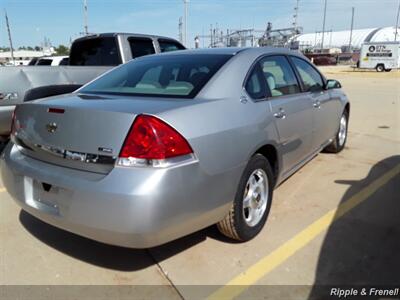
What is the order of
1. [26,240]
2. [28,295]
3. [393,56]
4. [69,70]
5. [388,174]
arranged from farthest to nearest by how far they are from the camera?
[393,56]
[69,70]
[388,174]
[26,240]
[28,295]

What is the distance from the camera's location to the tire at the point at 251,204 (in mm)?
3096

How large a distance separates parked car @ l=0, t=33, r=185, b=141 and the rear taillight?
3.19 metres

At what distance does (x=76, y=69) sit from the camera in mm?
6262

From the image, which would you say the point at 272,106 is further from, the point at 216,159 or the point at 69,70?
the point at 69,70

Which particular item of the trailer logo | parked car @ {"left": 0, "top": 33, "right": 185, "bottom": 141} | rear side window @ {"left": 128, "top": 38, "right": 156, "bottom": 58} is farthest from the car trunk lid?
the trailer logo

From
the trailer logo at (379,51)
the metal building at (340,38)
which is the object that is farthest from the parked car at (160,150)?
the metal building at (340,38)

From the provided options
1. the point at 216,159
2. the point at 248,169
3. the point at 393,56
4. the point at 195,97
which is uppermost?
the point at 195,97

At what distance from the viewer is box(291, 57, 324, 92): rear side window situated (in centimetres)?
451

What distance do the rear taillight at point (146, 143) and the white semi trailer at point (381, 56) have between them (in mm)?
42225

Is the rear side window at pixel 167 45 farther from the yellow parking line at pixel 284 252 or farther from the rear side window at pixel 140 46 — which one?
the yellow parking line at pixel 284 252

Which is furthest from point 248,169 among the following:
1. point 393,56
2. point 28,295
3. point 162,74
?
point 393,56

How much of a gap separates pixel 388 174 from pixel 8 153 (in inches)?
177

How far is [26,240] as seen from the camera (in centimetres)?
343

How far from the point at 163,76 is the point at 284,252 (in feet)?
6.04
